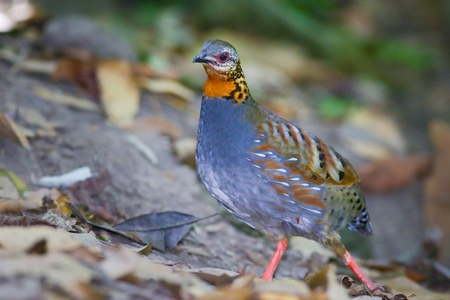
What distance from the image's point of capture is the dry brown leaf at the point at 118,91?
5.52m

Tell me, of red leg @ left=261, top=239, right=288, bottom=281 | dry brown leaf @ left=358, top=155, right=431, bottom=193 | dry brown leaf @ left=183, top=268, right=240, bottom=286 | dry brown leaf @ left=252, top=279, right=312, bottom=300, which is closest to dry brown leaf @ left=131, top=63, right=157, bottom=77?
dry brown leaf @ left=358, top=155, right=431, bottom=193

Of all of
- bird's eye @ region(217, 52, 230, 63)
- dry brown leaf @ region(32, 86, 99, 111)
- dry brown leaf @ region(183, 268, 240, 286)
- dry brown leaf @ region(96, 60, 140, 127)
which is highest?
bird's eye @ region(217, 52, 230, 63)

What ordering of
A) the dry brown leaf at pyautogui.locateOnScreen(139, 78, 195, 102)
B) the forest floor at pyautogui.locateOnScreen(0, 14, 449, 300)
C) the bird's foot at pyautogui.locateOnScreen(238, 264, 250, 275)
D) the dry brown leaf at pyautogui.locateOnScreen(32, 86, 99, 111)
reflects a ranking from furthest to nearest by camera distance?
the dry brown leaf at pyautogui.locateOnScreen(139, 78, 195, 102) < the dry brown leaf at pyautogui.locateOnScreen(32, 86, 99, 111) < the bird's foot at pyautogui.locateOnScreen(238, 264, 250, 275) < the forest floor at pyautogui.locateOnScreen(0, 14, 449, 300)

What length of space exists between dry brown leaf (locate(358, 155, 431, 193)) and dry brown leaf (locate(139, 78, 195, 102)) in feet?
7.33

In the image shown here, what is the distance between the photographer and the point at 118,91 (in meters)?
5.70

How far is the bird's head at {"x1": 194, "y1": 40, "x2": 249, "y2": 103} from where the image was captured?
379 centimetres

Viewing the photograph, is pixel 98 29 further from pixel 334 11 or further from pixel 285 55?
pixel 334 11

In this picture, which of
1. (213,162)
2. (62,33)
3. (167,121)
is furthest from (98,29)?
(213,162)

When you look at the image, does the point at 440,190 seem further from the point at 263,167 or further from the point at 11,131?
the point at 11,131

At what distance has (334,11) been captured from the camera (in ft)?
33.1

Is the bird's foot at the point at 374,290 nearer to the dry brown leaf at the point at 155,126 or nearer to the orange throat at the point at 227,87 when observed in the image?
the orange throat at the point at 227,87

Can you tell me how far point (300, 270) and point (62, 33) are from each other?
12.3 feet

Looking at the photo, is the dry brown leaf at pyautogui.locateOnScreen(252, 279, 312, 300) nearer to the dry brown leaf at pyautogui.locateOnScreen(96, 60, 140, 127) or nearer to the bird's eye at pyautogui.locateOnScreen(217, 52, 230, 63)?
the bird's eye at pyautogui.locateOnScreen(217, 52, 230, 63)

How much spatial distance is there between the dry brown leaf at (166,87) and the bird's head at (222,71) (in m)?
2.18
